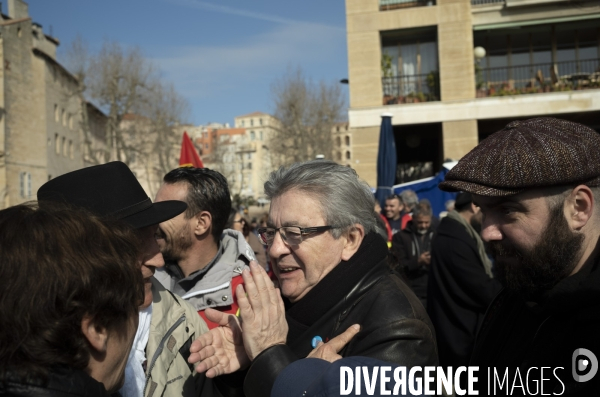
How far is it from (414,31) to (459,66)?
2.55 m

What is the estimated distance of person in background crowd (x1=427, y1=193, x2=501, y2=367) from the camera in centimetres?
475

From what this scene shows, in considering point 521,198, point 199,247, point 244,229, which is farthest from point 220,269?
point 244,229

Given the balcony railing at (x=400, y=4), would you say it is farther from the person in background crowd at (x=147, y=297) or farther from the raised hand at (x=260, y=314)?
the raised hand at (x=260, y=314)

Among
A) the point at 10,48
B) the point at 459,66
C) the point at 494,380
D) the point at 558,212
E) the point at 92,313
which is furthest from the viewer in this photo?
the point at 10,48

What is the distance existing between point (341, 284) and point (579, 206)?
Result: 0.98m

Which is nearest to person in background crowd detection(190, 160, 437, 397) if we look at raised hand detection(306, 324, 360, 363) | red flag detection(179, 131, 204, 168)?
raised hand detection(306, 324, 360, 363)

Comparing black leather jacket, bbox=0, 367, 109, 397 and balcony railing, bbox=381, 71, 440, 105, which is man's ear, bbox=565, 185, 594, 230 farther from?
balcony railing, bbox=381, 71, 440, 105

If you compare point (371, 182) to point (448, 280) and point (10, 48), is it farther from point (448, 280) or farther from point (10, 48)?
point (10, 48)

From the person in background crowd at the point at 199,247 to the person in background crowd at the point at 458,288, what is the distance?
200 centimetres

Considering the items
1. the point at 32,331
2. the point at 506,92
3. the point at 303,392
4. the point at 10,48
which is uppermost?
the point at 10,48

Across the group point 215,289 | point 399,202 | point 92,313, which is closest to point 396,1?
point 399,202

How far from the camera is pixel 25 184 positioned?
41375 millimetres

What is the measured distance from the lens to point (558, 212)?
2.06 metres

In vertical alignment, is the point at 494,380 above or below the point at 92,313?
below
